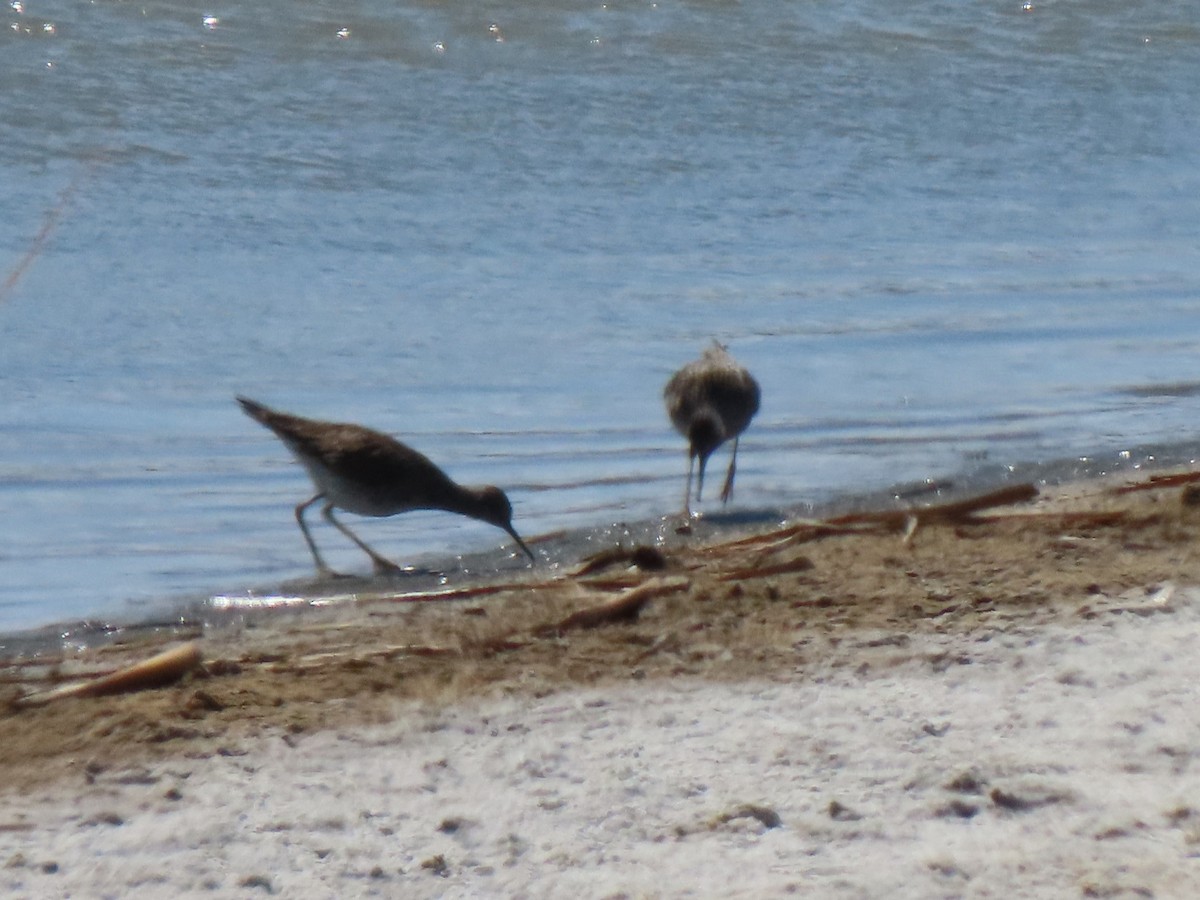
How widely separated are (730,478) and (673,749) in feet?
12.3

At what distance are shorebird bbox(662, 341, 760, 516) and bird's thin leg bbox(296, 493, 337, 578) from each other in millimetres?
1399

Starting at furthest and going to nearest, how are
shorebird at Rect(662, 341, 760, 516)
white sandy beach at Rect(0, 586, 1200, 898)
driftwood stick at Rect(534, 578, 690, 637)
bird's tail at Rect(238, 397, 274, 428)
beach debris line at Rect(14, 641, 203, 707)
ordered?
shorebird at Rect(662, 341, 760, 516) → bird's tail at Rect(238, 397, 274, 428) → driftwood stick at Rect(534, 578, 690, 637) → beach debris line at Rect(14, 641, 203, 707) → white sandy beach at Rect(0, 586, 1200, 898)

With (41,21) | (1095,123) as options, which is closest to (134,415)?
(41,21)

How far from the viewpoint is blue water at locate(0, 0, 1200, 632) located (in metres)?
8.30

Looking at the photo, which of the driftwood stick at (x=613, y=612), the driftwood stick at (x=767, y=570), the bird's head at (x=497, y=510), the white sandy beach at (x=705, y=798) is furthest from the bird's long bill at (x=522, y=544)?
the white sandy beach at (x=705, y=798)

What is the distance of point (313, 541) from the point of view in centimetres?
761

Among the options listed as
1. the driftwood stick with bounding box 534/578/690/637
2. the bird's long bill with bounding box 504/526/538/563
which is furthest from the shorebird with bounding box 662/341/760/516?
the driftwood stick with bounding box 534/578/690/637

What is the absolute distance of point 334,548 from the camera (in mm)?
7598

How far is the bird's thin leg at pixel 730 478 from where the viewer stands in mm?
8031

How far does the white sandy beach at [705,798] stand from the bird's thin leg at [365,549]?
93.4 inches

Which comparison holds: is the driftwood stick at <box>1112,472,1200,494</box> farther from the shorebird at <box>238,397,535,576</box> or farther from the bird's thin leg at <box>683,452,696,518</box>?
the shorebird at <box>238,397,535,576</box>

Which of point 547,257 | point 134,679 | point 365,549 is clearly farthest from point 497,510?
point 547,257

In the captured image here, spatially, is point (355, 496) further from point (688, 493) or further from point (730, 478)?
point (730, 478)

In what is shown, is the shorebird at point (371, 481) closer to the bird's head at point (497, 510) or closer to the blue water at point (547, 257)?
the bird's head at point (497, 510)
